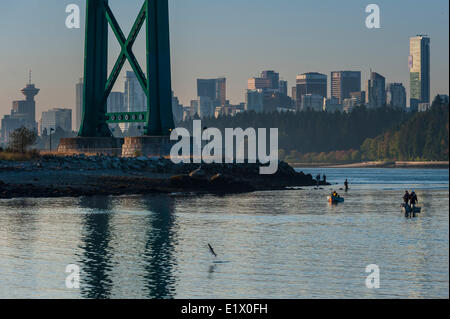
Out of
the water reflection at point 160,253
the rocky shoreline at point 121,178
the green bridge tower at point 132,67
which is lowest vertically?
the water reflection at point 160,253

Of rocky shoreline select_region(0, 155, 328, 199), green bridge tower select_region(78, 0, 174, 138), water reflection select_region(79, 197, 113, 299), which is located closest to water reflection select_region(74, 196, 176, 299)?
water reflection select_region(79, 197, 113, 299)

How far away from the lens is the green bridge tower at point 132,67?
336 feet

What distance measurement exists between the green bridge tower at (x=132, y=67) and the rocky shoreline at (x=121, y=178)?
32.0 ft

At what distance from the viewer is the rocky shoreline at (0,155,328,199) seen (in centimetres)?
7525

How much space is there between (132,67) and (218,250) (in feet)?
235

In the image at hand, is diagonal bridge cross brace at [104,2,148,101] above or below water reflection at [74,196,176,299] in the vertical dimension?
above

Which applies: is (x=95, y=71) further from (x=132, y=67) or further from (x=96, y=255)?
(x=96, y=255)

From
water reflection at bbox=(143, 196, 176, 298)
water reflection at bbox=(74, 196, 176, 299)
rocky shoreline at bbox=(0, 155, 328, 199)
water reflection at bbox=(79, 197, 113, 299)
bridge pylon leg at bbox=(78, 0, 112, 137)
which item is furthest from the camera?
bridge pylon leg at bbox=(78, 0, 112, 137)

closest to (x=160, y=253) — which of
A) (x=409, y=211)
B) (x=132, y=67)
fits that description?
(x=409, y=211)

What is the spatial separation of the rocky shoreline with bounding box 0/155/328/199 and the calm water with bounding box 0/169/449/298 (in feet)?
35.2

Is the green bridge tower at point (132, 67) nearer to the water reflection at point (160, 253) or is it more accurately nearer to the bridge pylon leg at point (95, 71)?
the bridge pylon leg at point (95, 71)

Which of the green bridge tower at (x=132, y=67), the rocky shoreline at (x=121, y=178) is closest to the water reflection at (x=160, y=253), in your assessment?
the rocky shoreline at (x=121, y=178)

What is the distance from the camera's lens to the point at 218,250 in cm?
3872

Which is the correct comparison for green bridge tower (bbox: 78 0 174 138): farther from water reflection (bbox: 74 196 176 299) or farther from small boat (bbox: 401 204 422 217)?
small boat (bbox: 401 204 422 217)
